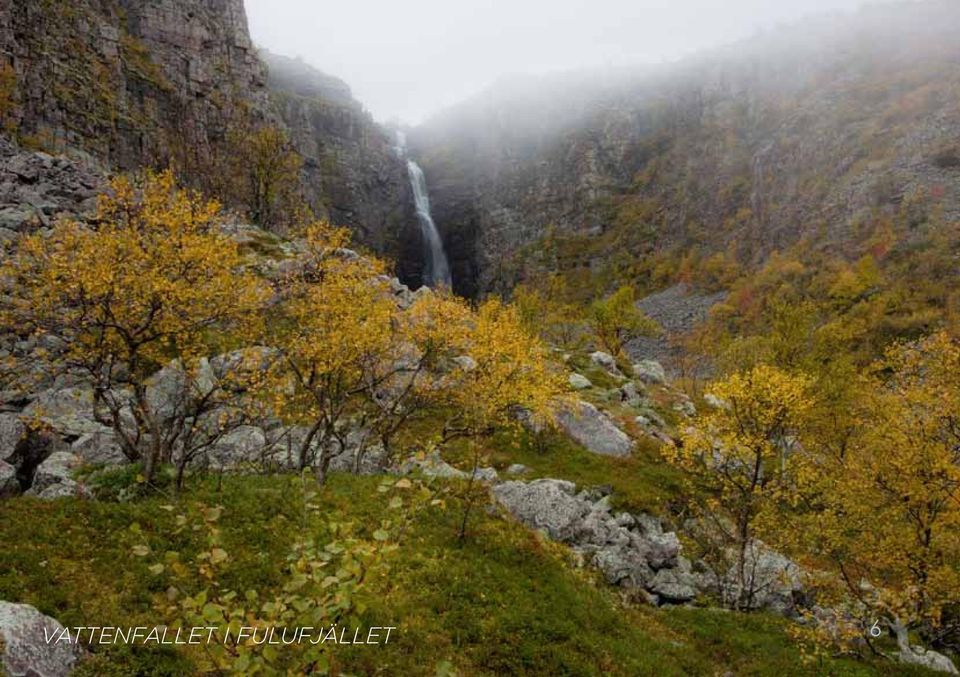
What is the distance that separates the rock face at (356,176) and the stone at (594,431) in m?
114

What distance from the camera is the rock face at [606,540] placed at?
85.6ft

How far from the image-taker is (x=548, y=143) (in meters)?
190

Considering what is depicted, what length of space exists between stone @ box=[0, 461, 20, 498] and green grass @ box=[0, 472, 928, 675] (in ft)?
11.1

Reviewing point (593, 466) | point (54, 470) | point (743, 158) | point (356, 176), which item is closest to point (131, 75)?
point (356, 176)

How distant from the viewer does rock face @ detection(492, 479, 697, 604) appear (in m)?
26.1

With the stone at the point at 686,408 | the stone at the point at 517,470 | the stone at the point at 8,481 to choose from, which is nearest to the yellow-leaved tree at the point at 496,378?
the stone at the point at 517,470

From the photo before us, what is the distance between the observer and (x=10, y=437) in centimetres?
2389

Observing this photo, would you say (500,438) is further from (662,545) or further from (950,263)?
(950,263)

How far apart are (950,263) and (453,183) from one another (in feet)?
435

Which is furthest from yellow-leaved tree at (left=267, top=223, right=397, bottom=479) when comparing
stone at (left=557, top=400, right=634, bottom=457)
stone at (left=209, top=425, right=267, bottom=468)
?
stone at (left=557, top=400, right=634, bottom=457)

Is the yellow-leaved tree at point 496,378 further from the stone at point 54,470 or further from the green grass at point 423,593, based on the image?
the stone at point 54,470

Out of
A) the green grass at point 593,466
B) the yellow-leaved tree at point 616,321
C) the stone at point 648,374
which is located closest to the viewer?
the green grass at point 593,466

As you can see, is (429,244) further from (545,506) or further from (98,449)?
(98,449)

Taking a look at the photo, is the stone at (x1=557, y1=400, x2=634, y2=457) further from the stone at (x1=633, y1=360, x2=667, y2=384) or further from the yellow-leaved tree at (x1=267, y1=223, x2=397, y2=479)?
the stone at (x1=633, y1=360, x2=667, y2=384)
